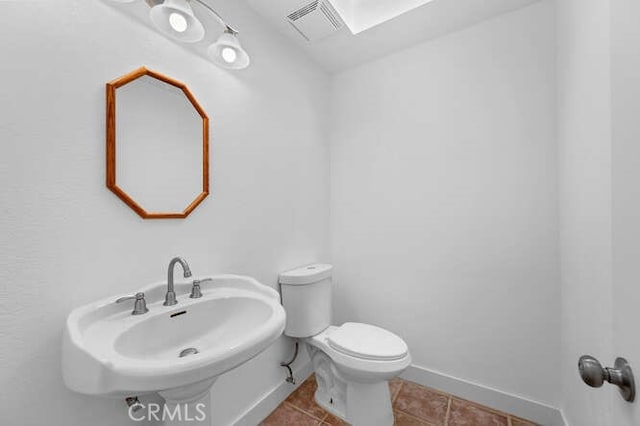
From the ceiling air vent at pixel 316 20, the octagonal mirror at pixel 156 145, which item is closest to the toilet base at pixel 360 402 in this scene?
the octagonal mirror at pixel 156 145

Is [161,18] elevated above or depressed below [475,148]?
above

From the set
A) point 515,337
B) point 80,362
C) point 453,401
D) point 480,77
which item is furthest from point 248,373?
point 480,77

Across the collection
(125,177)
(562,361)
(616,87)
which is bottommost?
(562,361)

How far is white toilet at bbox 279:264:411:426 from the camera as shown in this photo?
4.03ft

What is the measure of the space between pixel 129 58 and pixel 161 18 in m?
0.19

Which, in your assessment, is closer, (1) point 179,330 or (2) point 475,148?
(1) point 179,330

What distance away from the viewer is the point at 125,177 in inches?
37.0

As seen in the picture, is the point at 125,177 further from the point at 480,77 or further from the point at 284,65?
the point at 480,77

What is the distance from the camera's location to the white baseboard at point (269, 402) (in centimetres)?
132

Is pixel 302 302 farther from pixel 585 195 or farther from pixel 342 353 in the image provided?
pixel 585 195

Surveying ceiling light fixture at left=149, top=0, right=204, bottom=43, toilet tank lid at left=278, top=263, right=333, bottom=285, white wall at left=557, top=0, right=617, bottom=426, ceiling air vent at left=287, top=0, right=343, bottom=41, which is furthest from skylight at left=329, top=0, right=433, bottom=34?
toilet tank lid at left=278, top=263, right=333, bottom=285

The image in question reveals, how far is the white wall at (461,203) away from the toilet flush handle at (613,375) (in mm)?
1097

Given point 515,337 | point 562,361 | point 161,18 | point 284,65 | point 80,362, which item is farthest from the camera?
point 284,65

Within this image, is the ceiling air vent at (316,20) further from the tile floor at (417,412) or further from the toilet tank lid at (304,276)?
the tile floor at (417,412)
